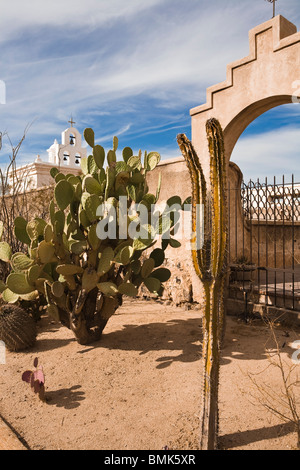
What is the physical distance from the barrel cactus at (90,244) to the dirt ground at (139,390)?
470 millimetres

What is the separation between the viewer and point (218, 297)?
2180 millimetres

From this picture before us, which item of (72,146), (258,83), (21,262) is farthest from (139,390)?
(72,146)

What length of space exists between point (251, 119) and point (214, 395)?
4.00 m

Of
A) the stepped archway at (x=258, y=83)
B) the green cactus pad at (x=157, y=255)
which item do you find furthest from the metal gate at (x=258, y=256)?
the green cactus pad at (x=157, y=255)

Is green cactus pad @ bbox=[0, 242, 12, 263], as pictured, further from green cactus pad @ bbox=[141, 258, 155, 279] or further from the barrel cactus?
green cactus pad @ bbox=[141, 258, 155, 279]

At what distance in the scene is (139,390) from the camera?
2.97 m

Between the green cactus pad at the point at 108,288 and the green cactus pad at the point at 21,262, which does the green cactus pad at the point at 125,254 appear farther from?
the green cactus pad at the point at 21,262

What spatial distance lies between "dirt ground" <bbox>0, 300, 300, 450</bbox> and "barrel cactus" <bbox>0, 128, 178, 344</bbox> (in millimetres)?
470

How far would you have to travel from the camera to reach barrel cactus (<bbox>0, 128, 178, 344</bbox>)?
3.48 m

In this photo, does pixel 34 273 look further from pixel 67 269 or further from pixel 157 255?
pixel 157 255

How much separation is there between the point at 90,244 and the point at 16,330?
1318mm

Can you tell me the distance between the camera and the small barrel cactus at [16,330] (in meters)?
3.87

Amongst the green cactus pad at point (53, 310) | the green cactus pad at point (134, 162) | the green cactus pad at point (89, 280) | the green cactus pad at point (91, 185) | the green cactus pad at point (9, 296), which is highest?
the green cactus pad at point (134, 162)

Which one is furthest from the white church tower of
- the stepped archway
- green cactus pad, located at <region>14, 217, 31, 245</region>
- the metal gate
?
green cactus pad, located at <region>14, 217, 31, 245</region>
